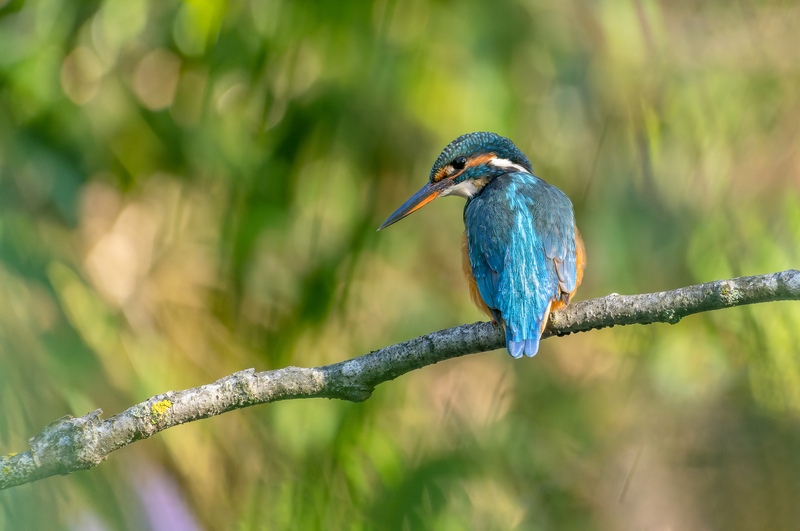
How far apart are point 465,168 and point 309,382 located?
4.25ft

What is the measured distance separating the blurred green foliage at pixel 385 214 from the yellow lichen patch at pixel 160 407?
840mm

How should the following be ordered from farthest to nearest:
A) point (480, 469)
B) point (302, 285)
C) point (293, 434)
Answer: point (302, 285), point (293, 434), point (480, 469)

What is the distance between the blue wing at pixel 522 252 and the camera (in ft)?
6.35

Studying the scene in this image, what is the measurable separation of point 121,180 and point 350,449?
1736 mm

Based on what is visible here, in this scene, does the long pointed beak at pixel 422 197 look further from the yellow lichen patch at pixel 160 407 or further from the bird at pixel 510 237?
the yellow lichen patch at pixel 160 407

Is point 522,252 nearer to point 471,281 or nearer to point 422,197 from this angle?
point 471,281

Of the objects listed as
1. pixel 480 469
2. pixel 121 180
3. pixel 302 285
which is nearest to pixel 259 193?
pixel 302 285

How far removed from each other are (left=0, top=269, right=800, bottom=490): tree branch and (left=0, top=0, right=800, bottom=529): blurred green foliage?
2.13 feet

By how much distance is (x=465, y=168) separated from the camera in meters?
2.57

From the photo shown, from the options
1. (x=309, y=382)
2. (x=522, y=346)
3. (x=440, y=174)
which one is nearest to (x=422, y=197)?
(x=440, y=174)

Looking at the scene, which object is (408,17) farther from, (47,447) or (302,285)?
(47,447)

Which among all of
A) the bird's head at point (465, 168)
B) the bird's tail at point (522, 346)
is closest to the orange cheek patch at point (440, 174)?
the bird's head at point (465, 168)

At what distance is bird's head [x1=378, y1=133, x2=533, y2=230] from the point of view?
2.55m

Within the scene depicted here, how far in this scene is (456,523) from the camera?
7.20 ft
